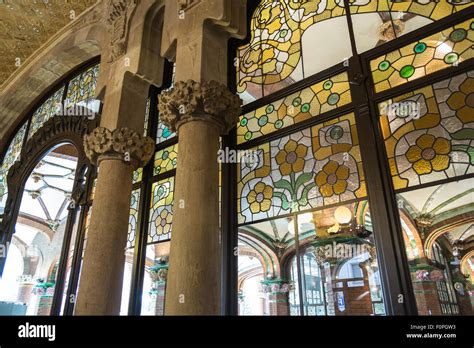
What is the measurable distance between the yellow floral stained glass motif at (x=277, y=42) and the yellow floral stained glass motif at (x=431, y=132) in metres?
1.29

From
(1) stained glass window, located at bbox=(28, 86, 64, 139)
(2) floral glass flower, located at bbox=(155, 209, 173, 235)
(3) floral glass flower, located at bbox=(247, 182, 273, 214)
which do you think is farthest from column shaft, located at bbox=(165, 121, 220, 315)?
(1) stained glass window, located at bbox=(28, 86, 64, 139)

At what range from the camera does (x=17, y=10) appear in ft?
22.3

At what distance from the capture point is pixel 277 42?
4.43 metres

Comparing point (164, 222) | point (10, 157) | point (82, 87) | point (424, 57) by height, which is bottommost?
point (164, 222)

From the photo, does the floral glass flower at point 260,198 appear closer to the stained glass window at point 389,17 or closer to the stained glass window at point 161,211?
the stained glass window at point 161,211

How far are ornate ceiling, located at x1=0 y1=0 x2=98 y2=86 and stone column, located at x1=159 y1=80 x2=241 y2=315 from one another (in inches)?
171

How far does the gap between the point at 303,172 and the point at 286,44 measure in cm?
162

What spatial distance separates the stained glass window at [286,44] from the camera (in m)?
4.04

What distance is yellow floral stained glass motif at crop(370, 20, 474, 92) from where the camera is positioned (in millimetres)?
3182

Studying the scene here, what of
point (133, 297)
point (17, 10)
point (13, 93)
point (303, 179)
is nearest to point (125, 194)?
point (133, 297)

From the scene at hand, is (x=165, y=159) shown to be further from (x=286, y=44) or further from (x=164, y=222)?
(x=286, y=44)

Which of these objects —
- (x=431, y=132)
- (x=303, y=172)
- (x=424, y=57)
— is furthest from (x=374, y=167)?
(x=424, y=57)
